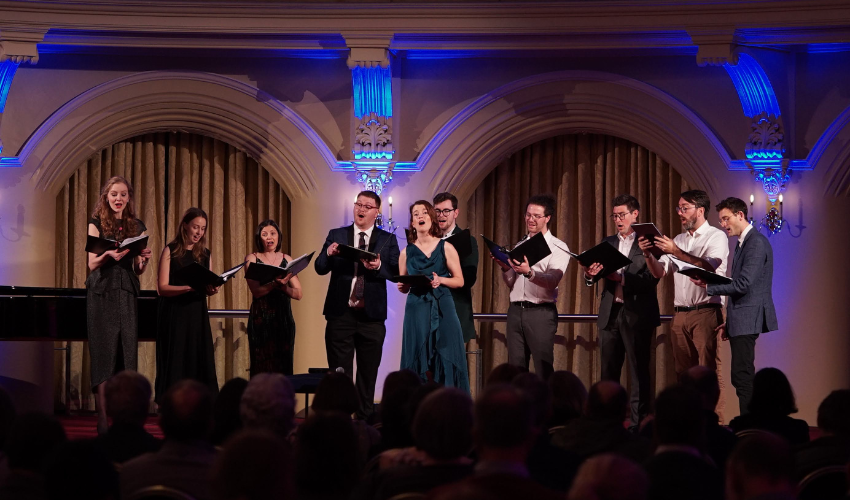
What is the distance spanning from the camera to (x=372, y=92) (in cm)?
816

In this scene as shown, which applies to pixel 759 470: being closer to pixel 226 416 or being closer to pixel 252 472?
pixel 252 472

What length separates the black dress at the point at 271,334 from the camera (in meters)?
6.72

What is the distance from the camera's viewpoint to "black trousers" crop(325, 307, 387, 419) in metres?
6.60

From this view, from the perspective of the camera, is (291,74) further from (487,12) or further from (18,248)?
(18,248)

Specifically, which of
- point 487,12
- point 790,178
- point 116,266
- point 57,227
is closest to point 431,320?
point 116,266

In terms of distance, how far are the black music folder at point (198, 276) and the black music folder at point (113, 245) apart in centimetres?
28

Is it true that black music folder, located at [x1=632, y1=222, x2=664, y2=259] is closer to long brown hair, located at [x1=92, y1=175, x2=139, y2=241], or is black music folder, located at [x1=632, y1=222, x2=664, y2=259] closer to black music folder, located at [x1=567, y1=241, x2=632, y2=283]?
black music folder, located at [x1=567, y1=241, x2=632, y2=283]

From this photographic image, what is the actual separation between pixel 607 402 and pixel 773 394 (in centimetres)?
79

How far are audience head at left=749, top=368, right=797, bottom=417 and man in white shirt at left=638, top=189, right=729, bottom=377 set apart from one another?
2635 mm

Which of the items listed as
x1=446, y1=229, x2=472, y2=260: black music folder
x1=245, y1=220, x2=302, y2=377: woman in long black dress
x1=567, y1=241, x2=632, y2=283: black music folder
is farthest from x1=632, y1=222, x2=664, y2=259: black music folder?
x1=245, y1=220, x2=302, y2=377: woman in long black dress

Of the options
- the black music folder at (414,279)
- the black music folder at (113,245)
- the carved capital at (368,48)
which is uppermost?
the carved capital at (368,48)

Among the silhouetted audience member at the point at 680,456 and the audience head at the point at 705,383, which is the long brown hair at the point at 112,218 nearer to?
the audience head at the point at 705,383

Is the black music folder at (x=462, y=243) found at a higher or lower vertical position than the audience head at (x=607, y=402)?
higher

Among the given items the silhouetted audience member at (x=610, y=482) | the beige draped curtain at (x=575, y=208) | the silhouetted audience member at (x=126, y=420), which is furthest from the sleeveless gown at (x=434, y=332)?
the silhouetted audience member at (x=610, y=482)
